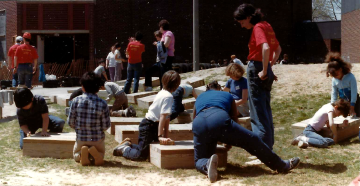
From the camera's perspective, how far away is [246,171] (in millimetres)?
5699

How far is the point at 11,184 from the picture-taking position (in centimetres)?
510

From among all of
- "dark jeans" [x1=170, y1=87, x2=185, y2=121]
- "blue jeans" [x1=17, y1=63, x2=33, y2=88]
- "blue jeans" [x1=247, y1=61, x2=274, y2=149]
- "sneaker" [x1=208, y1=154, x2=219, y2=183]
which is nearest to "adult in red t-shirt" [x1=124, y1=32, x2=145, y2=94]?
"blue jeans" [x1=17, y1=63, x2=33, y2=88]

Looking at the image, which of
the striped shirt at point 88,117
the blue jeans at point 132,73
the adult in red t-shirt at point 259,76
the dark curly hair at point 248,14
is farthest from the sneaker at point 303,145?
the blue jeans at point 132,73

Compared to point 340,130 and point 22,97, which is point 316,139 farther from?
point 22,97

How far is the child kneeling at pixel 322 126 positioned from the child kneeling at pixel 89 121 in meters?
3.04

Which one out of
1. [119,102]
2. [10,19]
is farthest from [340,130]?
[10,19]

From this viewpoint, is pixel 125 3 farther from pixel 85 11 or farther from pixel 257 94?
pixel 257 94

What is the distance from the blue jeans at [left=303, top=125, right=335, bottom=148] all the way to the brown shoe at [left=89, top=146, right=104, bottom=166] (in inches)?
125

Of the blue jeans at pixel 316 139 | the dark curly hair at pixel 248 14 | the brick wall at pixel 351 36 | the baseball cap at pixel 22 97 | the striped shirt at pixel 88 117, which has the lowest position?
the blue jeans at pixel 316 139

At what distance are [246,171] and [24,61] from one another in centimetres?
839

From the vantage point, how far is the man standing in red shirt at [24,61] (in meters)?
12.3

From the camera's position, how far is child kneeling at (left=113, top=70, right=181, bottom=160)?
607cm

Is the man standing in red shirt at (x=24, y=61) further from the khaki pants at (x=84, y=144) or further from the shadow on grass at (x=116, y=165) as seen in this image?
the shadow on grass at (x=116, y=165)

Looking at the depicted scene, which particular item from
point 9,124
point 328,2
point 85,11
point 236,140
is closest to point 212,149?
point 236,140
